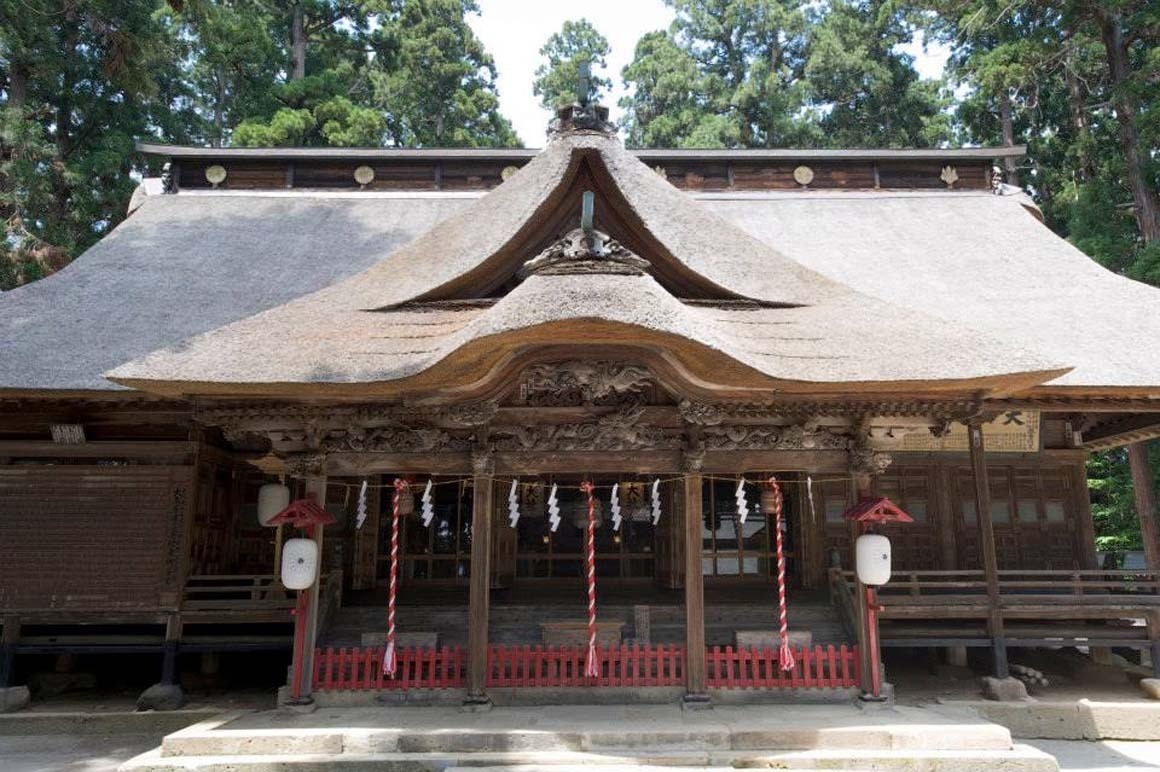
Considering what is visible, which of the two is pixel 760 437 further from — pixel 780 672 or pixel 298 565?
pixel 298 565

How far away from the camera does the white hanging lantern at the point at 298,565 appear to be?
28.3 ft

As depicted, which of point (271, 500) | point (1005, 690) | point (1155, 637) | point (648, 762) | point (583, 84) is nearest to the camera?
point (648, 762)

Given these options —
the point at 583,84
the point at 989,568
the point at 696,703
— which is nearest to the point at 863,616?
the point at 696,703

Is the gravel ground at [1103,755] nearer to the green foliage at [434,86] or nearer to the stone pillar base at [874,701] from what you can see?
the stone pillar base at [874,701]

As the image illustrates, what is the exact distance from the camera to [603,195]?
9.15 metres

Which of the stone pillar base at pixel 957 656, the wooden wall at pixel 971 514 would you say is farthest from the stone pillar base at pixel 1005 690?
the wooden wall at pixel 971 514

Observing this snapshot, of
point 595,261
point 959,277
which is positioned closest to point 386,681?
point 595,261

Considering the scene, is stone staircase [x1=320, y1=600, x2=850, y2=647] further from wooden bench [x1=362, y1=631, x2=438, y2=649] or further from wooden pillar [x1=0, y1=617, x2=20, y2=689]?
wooden pillar [x1=0, y1=617, x2=20, y2=689]

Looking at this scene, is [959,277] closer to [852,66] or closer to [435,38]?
[852,66]

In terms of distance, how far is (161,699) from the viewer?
992 cm

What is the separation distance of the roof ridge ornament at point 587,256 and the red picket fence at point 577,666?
422 cm

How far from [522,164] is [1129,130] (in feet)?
50.2

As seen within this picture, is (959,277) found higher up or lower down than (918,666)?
higher up

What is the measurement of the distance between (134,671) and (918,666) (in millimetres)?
11991
